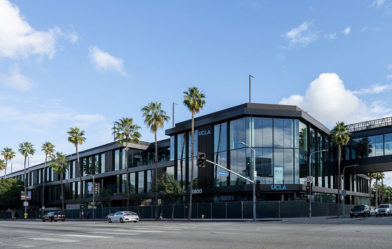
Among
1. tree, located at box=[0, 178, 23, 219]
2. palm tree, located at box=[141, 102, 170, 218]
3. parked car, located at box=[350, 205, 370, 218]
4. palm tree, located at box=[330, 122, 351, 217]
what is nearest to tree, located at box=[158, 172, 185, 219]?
palm tree, located at box=[141, 102, 170, 218]

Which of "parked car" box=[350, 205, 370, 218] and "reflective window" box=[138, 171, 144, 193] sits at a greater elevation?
"reflective window" box=[138, 171, 144, 193]

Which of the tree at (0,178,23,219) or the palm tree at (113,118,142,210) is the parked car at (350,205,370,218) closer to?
the palm tree at (113,118,142,210)

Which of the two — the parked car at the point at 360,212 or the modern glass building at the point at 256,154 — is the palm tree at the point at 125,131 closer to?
the modern glass building at the point at 256,154

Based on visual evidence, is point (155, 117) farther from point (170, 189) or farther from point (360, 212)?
point (360, 212)

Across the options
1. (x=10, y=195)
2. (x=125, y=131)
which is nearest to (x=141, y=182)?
(x=125, y=131)

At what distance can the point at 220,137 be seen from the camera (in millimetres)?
A: 57062

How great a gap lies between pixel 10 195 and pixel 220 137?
63654 mm

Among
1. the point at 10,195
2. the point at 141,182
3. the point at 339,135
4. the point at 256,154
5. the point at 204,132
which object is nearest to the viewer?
the point at 256,154

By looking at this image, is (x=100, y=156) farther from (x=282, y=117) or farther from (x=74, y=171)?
(x=282, y=117)

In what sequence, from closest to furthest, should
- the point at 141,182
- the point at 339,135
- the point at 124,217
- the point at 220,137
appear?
the point at 124,217, the point at 220,137, the point at 339,135, the point at 141,182

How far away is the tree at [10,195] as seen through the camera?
95.7 m

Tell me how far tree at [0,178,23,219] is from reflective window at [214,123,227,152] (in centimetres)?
6247

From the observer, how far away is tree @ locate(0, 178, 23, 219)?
9569 centimetres

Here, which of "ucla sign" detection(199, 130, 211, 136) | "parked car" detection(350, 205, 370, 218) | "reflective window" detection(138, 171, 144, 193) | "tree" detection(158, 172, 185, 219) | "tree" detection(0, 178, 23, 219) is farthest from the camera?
"tree" detection(0, 178, 23, 219)
